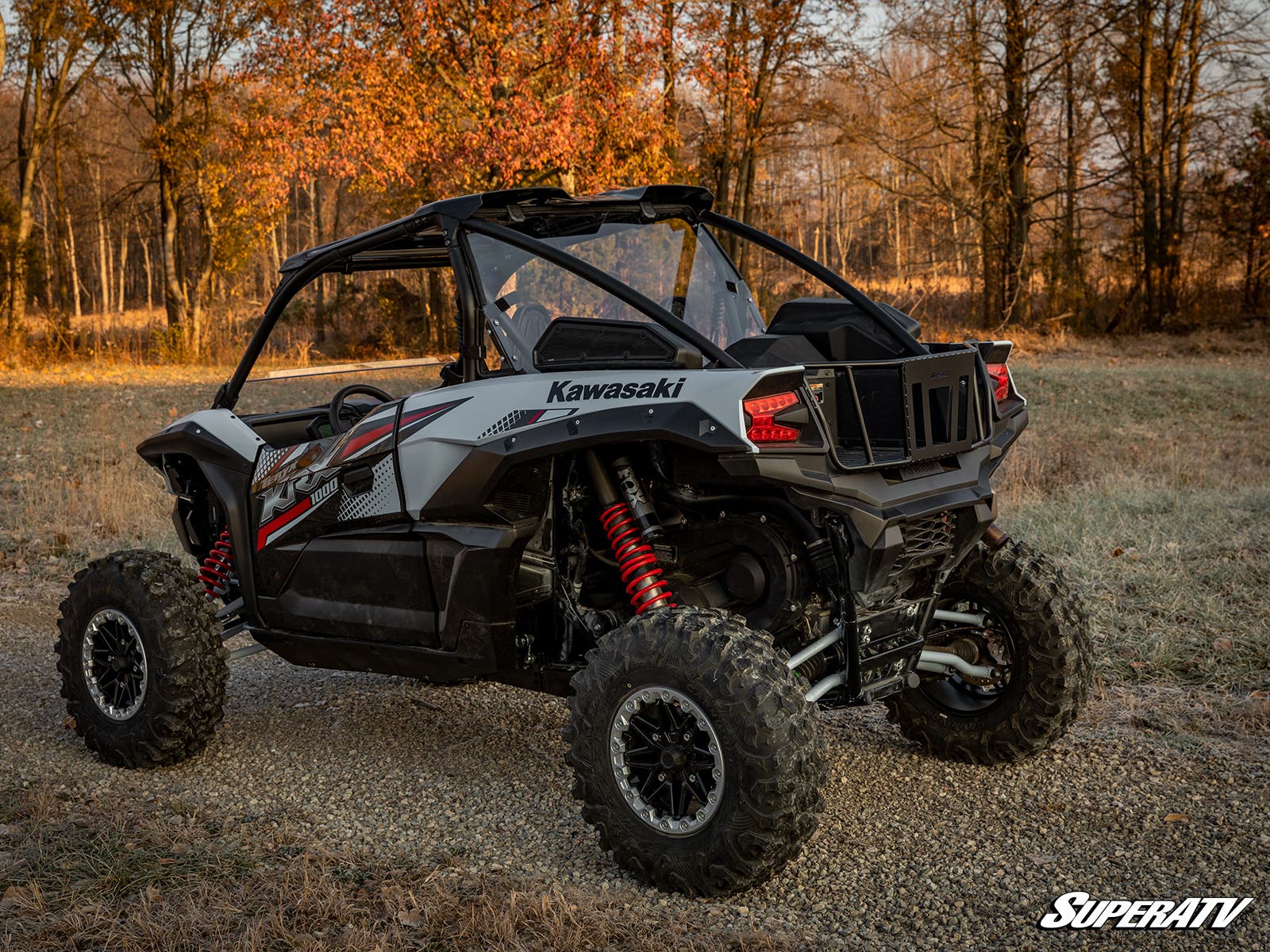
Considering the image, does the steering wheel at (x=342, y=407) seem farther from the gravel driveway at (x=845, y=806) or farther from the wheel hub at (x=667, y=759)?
the wheel hub at (x=667, y=759)

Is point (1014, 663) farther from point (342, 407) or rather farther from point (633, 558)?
A: point (342, 407)

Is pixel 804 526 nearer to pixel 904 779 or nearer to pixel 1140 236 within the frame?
pixel 904 779

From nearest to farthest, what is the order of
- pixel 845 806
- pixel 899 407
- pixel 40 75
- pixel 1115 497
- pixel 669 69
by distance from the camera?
pixel 899 407
pixel 845 806
pixel 1115 497
pixel 669 69
pixel 40 75

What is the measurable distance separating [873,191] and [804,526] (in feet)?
136

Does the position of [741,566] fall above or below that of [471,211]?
below

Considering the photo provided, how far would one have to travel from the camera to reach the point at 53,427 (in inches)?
540

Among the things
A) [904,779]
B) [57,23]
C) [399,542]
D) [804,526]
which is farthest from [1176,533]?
[57,23]

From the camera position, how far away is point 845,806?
414 centimetres

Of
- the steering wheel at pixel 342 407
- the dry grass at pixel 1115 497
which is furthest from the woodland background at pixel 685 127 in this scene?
the steering wheel at pixel 342 407

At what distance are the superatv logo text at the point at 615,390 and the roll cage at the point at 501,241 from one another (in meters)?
0.21

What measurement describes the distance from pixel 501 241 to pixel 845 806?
231 cm

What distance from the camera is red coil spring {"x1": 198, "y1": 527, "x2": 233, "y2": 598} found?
505 centimetres

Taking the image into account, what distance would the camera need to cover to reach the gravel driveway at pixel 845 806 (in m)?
3.39
